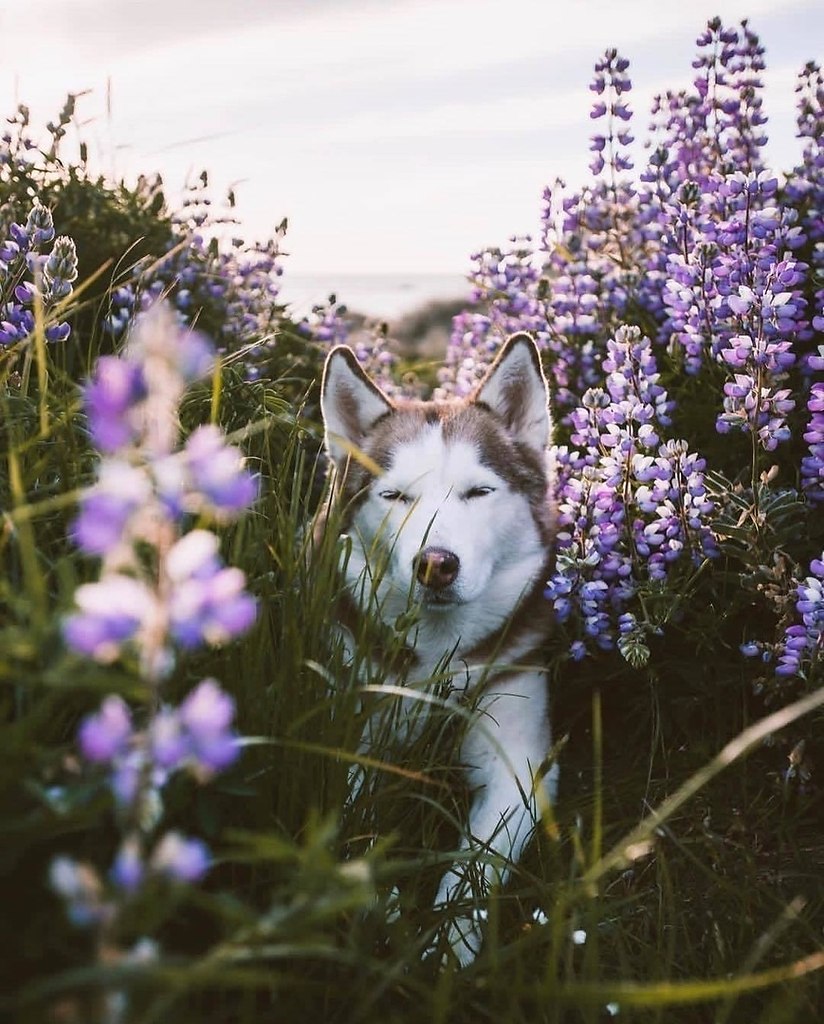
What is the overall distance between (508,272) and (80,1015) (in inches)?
166

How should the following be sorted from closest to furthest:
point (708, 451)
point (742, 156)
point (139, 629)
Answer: point (139, 629) → point (708, 451) → point (742, 156)

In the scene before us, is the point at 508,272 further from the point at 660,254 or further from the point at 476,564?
the point at 476,564

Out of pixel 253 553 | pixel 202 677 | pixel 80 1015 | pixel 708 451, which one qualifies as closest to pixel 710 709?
pixel 708 451

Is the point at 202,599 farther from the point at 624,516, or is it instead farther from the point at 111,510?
the point at 624,516

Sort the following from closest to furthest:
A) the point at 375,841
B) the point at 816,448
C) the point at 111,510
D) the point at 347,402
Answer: the point at 111,510
the point at 375,841
the point at 816,448
the point at 347,402

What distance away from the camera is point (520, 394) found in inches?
144

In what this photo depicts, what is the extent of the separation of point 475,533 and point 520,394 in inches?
25.8

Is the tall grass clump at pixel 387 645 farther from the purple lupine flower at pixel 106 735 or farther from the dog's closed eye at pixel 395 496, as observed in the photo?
the dog's closed eye at pixel 395 496

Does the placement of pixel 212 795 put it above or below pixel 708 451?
below

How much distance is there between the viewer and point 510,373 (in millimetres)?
3605

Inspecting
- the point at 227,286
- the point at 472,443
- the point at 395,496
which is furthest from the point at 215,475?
the point at 227,286

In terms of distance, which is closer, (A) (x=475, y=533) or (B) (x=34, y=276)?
(B) (x=34, y=276)

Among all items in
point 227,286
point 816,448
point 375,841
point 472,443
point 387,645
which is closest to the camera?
point 375,841

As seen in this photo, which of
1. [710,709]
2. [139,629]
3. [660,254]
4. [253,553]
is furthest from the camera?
[660,254]
